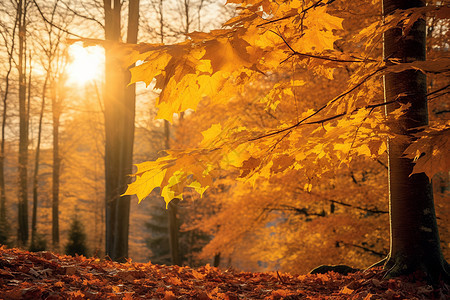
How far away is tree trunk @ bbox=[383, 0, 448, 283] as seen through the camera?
3375 millimetres

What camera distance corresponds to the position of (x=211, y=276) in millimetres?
4004

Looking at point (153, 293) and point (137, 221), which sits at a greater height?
point (153, 293)

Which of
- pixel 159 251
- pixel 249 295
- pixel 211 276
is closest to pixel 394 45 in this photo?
pixel 249 295

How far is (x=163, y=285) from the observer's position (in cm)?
332

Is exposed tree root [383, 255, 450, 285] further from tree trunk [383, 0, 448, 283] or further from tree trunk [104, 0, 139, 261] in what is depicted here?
tree trunk [104, 0, 139, 261]

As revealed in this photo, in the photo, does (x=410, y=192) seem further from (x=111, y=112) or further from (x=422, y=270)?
(x=111, y=112)

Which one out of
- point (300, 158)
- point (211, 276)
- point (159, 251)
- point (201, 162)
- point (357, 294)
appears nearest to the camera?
point (201, 162)

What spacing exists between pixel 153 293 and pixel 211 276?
109 centimetres

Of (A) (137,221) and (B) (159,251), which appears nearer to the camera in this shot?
(B) (159,251)

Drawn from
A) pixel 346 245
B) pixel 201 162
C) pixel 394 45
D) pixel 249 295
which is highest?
pixel 394 45

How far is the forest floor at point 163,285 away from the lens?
9.01 feet

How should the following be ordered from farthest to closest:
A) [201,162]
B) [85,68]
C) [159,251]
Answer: [159,251], [85,68], [201,162]

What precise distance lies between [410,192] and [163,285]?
107 inches

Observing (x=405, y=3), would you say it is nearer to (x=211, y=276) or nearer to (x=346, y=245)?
(x=211, y=276)
